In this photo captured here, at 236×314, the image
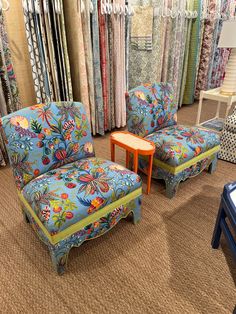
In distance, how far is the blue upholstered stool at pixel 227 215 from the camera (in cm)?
117

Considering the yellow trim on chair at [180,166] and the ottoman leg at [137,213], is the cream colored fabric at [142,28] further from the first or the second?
the ottoman leg at [137,213]

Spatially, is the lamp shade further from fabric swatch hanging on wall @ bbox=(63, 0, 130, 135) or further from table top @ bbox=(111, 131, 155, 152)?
table top @ bbox=(111, 131, 155, 152)

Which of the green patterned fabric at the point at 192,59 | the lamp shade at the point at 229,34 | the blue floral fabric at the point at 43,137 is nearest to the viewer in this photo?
the blue floral fabric at the point at 43,137

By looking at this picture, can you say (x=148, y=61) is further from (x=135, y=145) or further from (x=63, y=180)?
(x=63, y=180)

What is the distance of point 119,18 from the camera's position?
101 inches

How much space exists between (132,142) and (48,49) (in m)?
1.26

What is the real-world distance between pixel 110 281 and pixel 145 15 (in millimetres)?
3007

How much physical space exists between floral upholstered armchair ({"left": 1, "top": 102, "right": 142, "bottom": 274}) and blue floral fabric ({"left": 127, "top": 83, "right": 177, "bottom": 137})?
496 mm

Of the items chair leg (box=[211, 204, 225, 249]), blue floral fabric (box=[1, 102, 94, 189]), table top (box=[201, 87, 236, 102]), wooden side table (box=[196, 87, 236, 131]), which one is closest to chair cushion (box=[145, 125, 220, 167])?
chair leg (box=[211, 204, 225, 249])

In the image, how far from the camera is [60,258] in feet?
4.10

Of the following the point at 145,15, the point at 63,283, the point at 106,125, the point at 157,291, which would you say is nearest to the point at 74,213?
the point at 63,283

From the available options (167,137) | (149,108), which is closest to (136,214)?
(167,137)

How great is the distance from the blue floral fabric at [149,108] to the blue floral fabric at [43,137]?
493 millimetres

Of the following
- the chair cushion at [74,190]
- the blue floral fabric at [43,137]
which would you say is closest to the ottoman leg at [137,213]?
the chair cushion at [74,190]
